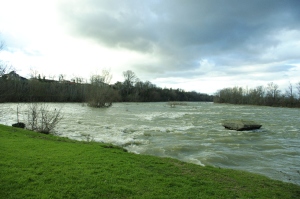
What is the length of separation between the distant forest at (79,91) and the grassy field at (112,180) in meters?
14.3

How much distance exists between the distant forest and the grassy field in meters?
14.3

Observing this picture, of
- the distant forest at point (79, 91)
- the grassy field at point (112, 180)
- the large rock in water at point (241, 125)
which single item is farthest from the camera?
the distant forest at point (79, 91)

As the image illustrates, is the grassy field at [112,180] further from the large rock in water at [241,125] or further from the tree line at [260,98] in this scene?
the tree line at [260,98]

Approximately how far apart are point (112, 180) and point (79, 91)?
84.2 meters

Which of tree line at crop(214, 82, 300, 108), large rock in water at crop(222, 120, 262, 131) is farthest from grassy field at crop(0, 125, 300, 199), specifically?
tree line at crop(214, 82, 300, 108)

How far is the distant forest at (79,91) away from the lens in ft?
114

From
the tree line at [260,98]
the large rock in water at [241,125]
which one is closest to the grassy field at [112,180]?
the large rock in water at [241,125]

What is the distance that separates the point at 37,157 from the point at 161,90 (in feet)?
433

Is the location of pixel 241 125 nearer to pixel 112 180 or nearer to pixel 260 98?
pixel 112 180

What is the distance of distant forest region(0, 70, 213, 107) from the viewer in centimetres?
3489

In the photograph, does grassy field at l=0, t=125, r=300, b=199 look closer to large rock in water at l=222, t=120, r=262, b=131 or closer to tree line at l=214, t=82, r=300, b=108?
large rock in water at l=222, t=120, r=262, b=131

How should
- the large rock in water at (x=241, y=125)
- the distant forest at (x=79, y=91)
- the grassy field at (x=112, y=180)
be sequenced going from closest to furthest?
the grassy field at (x=112, y=180) → the large rock in water at (x=241, y=125) → the distant forest at (x=79, y=91)

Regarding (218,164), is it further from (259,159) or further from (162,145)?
(162,145)

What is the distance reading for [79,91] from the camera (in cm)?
8356
